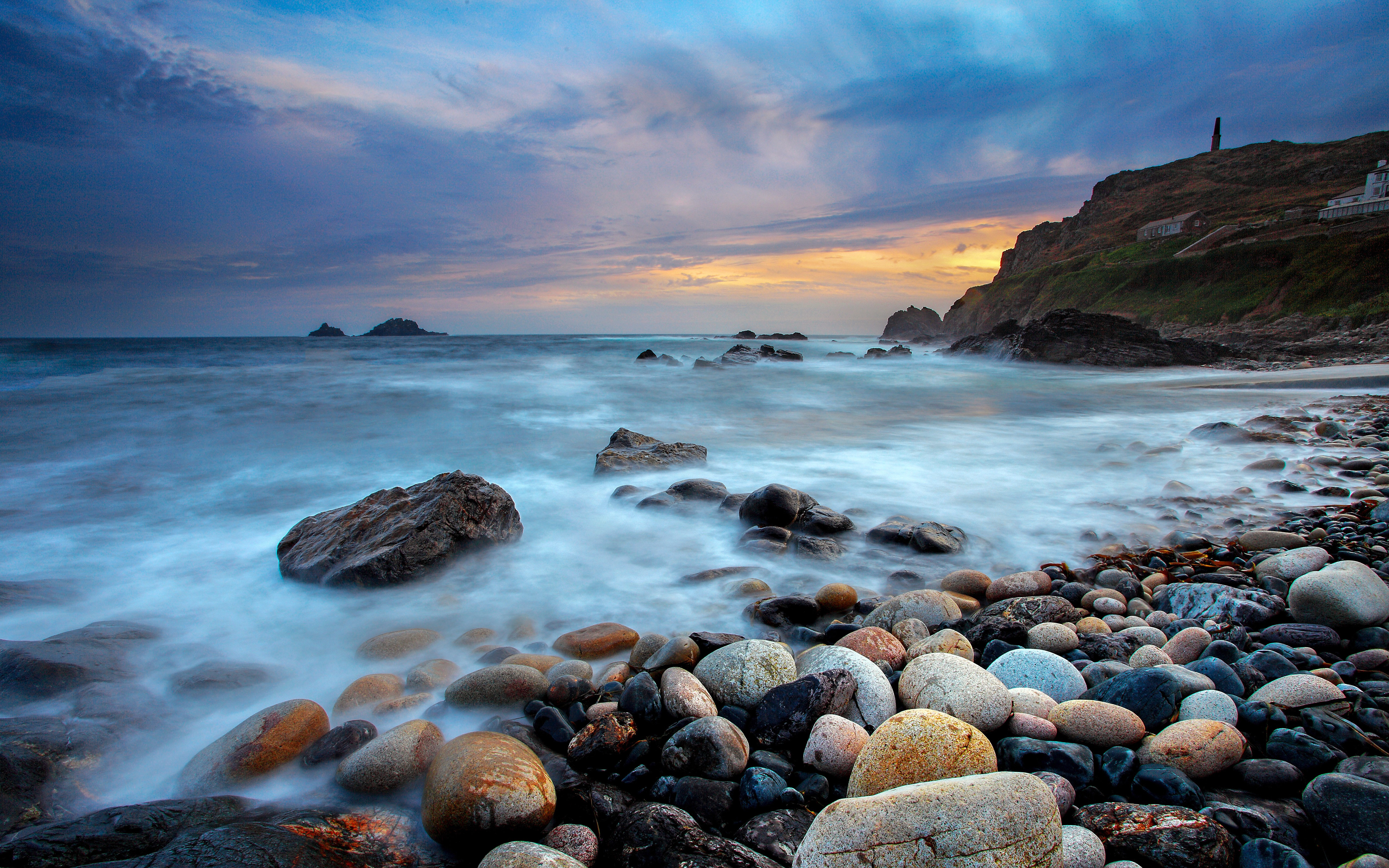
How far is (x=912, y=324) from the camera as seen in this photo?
93.6 metres

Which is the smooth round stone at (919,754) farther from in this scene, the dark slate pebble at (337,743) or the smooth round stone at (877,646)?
the dark slate pebble at (337,743)

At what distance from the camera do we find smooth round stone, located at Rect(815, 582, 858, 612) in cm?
388

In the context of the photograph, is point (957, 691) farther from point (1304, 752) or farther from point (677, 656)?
point (677, 656)

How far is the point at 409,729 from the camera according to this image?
92.6 inches

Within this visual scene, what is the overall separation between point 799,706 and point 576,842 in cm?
96

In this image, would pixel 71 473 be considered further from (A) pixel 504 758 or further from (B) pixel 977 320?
(B) pixel 977 320

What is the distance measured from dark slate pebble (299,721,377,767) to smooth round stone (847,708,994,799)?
A: 1998 millimetres

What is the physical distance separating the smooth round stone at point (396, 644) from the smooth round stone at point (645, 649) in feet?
4.27

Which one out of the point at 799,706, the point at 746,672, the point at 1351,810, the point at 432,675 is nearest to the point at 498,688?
the point at 432,675

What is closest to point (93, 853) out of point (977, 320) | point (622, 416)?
point (622, 416)

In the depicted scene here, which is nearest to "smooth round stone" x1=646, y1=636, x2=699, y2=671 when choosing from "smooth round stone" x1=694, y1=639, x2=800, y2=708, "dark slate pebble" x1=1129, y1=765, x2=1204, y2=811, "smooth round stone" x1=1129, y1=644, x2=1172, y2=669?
"smooth round stone" x1=694, y1=639, x2=800, y2=708

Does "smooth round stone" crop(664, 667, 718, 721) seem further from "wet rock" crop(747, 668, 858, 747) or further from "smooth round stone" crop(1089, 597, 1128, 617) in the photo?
"smooth round stone" crop(1089, 597, 1128, 617)

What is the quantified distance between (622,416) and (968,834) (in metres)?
12.3

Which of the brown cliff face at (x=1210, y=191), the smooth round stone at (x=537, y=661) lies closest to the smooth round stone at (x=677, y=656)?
the smooth round stone at (x=537, y=661)
